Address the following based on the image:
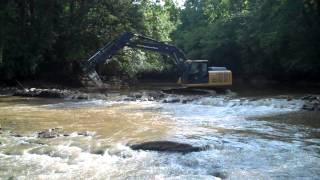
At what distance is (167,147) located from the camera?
1101cm

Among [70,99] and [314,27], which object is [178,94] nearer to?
[70,99]

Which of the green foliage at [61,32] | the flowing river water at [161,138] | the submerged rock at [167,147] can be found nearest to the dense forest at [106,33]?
the green foliage at [61,32]

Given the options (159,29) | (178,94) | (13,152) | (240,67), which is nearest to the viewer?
(13,152)

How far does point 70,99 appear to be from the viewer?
25.0 meters

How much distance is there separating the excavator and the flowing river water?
781 cm

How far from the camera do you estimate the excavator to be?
28469 millimetres

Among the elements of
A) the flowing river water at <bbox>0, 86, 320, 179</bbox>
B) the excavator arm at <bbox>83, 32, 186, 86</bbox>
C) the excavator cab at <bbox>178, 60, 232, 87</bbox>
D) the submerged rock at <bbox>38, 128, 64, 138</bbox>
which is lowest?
the flowing river water at <bbox>0, 86, 320, 179</bbox>

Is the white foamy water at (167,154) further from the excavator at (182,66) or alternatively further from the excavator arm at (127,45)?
the excavator arm at (127,45)

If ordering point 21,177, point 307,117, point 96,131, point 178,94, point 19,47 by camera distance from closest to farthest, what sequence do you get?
point 21,177, point 96,131, point 307,117, point 178,94, point 19,47

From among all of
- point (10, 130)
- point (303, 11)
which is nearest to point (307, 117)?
point (10, 130)

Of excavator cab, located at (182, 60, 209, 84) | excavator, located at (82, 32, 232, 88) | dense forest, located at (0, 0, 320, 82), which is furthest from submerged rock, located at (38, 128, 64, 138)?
excavator cab, located at (182, 60, 209, 84)

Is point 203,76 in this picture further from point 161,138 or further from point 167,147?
point 167,147

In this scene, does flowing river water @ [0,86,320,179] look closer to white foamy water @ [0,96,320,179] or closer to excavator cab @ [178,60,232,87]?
white foamy water @ [0,96,320,179]

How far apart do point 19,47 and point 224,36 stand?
89.7 ft
